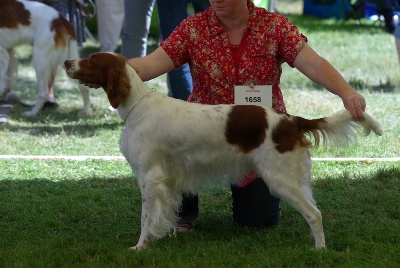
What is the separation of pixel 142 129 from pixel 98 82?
0.28m

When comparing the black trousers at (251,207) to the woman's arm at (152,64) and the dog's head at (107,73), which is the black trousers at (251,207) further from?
the dog's head at (107,73)

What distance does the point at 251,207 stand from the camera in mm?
4027

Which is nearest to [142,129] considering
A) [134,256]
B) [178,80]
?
[134,256]

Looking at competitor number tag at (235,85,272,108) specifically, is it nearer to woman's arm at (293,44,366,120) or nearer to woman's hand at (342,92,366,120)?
woman's arm at (293,44,366,120)

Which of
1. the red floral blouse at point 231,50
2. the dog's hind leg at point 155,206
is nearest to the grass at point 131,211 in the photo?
the dog's hind leg at point 155,206

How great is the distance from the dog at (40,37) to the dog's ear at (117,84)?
3924 mm

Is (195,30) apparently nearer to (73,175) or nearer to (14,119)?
(73,175)

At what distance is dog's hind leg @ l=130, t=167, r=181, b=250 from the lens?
3.53 metres

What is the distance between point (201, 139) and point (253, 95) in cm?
50

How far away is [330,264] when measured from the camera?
330cm

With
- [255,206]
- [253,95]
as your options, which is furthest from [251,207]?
[253,95]

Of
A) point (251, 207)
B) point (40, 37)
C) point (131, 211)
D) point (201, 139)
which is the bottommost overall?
point (40, 37)

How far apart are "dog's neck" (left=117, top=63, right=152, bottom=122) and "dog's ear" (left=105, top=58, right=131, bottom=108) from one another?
2 cm

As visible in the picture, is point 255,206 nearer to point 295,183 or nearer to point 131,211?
point 295,183
